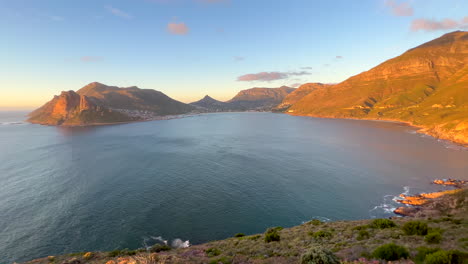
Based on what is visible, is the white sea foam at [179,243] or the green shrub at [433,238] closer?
the green shrub at [433,238]

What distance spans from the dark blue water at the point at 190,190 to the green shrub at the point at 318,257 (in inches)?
1489

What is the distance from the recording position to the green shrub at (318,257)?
649 inches

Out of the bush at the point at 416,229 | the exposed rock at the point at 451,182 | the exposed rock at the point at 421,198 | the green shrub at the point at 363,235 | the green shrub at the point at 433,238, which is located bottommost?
the exposed rock at the point at 421,198

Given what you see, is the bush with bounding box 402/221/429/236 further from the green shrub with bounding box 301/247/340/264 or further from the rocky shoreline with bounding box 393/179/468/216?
the rocky shoreline with bounding box 393/179/468/216

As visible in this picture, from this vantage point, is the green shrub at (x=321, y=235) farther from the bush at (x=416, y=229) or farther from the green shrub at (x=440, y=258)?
the green shrub at (x=440, y=258)

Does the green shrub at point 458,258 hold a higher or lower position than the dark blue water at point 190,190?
higher

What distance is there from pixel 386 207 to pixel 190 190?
2585 inches

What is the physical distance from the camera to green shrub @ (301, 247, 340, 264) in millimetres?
16480

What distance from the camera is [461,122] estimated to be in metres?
151

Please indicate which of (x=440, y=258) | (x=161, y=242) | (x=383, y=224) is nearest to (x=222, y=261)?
(x=440, y=258)

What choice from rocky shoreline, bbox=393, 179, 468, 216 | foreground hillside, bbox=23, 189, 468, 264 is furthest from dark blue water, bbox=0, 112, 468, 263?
foreground hillside, bbox=23, 189, 468, 264

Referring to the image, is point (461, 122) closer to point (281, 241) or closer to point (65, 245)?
point (281, 241)

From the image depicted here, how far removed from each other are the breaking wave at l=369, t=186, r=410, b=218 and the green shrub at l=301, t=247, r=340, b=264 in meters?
54.0

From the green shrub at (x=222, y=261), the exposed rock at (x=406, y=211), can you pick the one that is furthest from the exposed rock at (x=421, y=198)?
the green shrub at (x=222, y=261)
